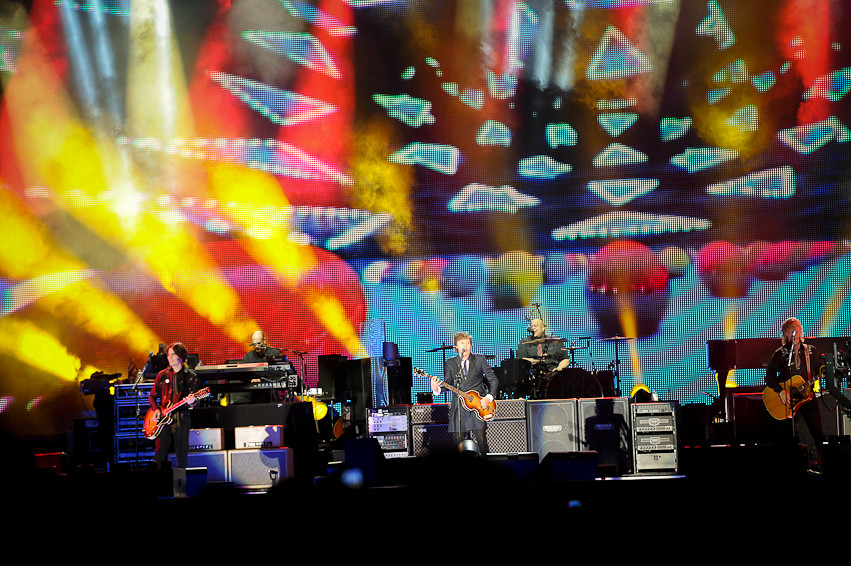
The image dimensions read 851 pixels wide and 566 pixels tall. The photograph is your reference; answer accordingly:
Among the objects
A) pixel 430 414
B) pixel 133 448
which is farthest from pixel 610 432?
pixel 133 448

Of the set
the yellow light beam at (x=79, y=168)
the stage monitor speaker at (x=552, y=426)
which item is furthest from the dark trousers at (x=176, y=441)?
the yellow light beam at (x=79, y=168)

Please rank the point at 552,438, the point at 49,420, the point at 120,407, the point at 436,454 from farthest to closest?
the point at 49,420 < the point at 120,407 < the point at 552,438 < the point at 436,454

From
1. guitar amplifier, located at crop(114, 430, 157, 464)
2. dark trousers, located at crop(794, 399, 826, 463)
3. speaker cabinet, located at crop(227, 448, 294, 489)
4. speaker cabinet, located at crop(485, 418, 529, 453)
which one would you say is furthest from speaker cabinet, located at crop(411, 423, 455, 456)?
dark trousers, located at crop(794, 399, 826, 463)

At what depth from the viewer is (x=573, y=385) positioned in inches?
374

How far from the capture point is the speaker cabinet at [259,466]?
848 cm

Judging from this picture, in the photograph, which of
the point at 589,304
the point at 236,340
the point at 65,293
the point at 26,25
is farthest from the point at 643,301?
the point at 26,25

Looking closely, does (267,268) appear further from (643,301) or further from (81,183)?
(643,301)

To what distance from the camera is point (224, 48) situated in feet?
41.6

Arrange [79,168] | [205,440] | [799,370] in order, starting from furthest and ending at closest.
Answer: [79,168]
[205,440]
[799,370]

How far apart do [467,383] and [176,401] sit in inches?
102

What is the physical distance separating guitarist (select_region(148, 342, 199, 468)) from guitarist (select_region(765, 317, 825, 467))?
16.4ft

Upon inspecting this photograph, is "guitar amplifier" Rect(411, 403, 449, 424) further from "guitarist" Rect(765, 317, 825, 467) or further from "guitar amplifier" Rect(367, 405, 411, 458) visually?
"guitarist" Rect(765, 317, 825, 467)

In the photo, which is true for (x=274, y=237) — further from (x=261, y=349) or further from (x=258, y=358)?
(x=258, y=358)

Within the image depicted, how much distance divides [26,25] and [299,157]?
4265 mm
